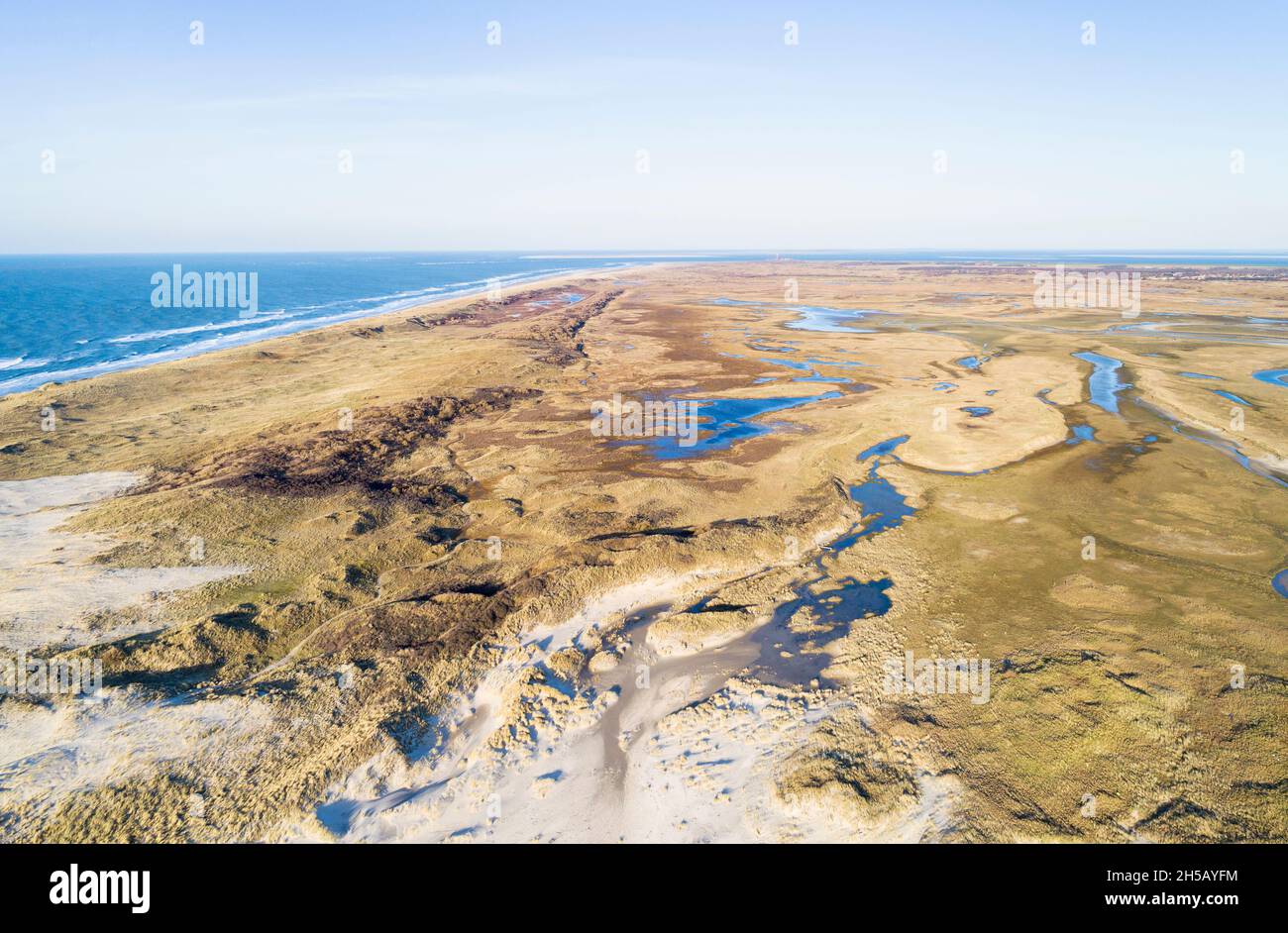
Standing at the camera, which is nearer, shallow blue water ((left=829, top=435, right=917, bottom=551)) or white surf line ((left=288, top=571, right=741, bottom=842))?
white surf line ((left=288, top=571, right=741, bottom=842))

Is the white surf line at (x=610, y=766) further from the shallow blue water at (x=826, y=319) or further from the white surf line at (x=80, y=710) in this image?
the shallow blue water at (x=826, y=319)

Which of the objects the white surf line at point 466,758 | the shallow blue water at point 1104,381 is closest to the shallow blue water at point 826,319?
the shallow blue water at point 1104,381

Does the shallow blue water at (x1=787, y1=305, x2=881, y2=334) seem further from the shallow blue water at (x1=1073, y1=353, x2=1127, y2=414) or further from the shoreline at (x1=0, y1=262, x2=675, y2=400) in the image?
the shoreline at (x1=0, y1=262, x2=675, y2=400)

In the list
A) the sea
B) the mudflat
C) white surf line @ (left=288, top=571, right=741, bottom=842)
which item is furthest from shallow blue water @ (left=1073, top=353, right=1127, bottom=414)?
the sea

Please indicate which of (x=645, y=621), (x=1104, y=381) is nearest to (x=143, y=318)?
(x=645, y=621)

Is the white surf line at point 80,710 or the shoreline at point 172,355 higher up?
the shoreline at point 172,355

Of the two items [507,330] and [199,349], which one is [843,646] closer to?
[507,330]

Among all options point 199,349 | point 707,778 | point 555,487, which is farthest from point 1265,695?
point 199,349

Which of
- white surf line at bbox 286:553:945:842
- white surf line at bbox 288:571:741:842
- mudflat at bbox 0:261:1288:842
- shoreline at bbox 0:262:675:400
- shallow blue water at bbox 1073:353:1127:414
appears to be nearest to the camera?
white surf line at bbox 286:553:945:842
